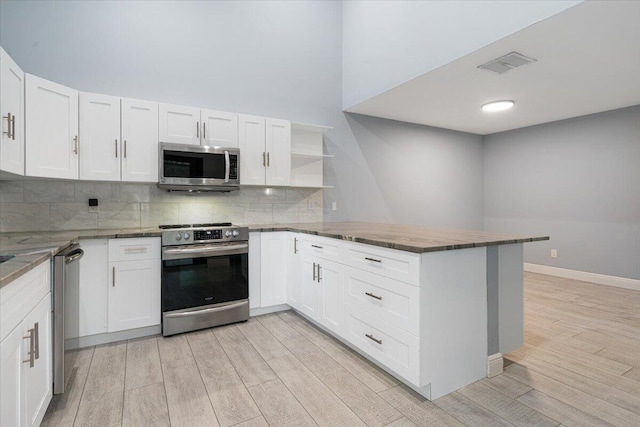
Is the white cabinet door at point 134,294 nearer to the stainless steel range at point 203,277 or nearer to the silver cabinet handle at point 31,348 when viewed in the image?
the stainless steel range at point 203,277

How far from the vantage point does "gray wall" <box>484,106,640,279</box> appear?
4.34 meters

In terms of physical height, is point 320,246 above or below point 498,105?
below

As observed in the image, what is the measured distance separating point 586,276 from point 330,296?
4.35 metres

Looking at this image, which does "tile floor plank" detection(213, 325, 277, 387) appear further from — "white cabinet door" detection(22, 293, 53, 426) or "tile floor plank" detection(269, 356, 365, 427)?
"white cabinet door" detection(22, 293, 53, 426)

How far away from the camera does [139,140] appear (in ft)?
9.76

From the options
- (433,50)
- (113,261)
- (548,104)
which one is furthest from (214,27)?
(548,104)

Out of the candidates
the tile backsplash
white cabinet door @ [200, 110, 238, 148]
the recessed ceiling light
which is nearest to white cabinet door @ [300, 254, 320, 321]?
the tile backsplash

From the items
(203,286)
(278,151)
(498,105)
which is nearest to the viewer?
(203,286)

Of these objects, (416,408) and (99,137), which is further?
(99,137)

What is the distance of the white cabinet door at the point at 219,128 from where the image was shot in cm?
326

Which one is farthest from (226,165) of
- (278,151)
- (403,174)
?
(403,174)

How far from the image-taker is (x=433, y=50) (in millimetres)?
3150

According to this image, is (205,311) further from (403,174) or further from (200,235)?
(403,174)

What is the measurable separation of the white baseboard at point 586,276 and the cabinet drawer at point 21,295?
6.12 m
